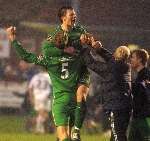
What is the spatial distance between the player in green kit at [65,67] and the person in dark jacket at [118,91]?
0.25 meters

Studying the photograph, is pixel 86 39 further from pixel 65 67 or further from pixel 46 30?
pixel 46 30

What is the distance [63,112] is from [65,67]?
0.57 metres

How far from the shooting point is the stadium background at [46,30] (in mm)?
18078

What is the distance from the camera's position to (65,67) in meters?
11.4

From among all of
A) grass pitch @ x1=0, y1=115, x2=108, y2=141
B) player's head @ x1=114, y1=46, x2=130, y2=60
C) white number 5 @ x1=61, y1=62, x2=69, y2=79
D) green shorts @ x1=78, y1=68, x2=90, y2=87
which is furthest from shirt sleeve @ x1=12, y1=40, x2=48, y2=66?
grass pitch @ x1=0, y1=115, x2=108, y2=141

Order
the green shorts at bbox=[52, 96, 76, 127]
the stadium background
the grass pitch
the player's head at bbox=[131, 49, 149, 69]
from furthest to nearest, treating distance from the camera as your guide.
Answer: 1. the stadium background
2. the grass pitch
3. the player's head at bbox=[131, 49, 149, 69]
4. the green shorts at bbox=[52, 96, 76, 127]

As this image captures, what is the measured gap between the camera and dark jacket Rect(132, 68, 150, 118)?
11.9 metres

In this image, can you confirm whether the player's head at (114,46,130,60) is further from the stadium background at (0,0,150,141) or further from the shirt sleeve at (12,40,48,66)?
the stadium background at (0,0,150,141)

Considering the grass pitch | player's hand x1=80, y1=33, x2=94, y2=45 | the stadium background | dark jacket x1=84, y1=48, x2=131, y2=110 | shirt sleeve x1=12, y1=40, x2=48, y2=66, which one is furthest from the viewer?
the stadium background

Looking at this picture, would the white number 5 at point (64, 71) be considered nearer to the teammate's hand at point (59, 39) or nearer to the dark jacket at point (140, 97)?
the teammate's hand at point (59, 39)

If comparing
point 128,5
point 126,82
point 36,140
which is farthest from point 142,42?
point 126,82

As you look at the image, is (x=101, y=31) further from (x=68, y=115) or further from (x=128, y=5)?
(x=68, y=115)

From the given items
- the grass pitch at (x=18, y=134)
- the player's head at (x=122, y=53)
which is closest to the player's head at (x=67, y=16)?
the player's head at (x=122, y=53)

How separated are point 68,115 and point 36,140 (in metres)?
4.81
